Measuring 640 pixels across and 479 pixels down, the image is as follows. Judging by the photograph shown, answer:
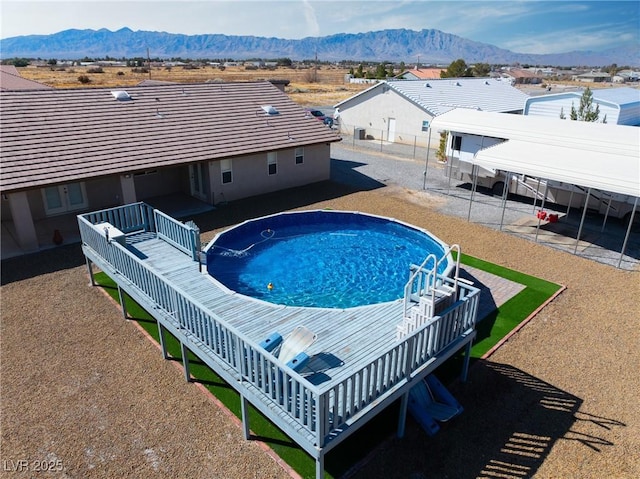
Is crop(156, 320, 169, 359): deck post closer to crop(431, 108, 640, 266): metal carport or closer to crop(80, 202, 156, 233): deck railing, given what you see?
crop(80, 202, 156, 233): deck railing

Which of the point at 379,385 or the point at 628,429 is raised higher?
the point at 379,385

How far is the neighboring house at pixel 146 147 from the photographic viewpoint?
16.0 meters

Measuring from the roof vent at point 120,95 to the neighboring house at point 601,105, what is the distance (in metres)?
25.5

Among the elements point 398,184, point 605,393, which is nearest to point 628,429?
point 605,393

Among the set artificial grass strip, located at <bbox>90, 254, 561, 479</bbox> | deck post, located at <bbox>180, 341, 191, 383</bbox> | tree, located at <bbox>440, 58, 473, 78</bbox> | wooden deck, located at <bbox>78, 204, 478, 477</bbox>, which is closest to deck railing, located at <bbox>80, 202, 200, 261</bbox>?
wooden deck, located at <bbox>78, 204, 478, 477</bbox>

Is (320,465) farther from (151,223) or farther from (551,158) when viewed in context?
(551,158)

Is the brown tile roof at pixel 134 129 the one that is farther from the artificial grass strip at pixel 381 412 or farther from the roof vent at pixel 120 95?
the artificial grass strip at pixel 381 412

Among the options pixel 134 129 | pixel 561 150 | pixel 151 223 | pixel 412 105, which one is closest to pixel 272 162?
pixel 134 129

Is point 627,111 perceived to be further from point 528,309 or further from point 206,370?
point 206,370

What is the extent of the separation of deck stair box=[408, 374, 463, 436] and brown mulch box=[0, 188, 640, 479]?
0.20 meters

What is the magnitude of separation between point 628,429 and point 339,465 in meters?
5.63

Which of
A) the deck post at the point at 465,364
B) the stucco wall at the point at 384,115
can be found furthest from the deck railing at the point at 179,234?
the stucco wall at the point at 384,115

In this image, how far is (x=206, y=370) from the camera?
9867 mm

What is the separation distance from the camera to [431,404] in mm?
8711
